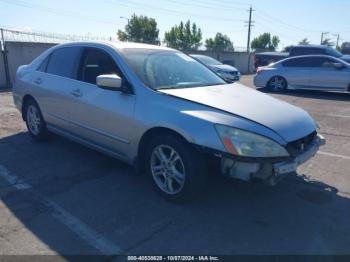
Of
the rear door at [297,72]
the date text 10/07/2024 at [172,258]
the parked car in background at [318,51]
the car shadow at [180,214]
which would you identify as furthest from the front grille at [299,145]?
the parked car in background at [318,51]

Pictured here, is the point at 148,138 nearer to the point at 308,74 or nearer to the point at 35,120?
the point at 35,120

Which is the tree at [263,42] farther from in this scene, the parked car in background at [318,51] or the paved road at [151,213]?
the paved road at [151,213]

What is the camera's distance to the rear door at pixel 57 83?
4961 mm

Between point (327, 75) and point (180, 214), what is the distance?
10104 mm

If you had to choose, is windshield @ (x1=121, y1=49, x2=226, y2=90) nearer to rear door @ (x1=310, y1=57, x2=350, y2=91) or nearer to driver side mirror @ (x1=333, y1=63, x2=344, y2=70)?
rear door @ (x1=310, y1=57, x2=350, y2=91)

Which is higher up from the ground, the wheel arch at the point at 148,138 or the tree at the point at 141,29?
the tree at the point at 141,29

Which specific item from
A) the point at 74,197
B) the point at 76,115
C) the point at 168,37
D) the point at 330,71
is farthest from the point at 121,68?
the point at 168,37

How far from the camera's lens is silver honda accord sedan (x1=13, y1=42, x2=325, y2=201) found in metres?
3.26

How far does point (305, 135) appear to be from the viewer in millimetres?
3605

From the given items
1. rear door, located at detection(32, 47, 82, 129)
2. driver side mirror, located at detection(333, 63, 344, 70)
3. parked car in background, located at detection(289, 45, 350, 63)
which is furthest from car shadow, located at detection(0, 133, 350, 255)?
parked car in background, located at detection(289, 45, 350, 63)

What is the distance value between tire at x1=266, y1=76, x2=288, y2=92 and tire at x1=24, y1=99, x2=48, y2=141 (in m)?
9.49

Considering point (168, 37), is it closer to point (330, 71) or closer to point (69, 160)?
point (330, 71)

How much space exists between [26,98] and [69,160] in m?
1.76

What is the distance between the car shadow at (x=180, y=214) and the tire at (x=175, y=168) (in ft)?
0.54
